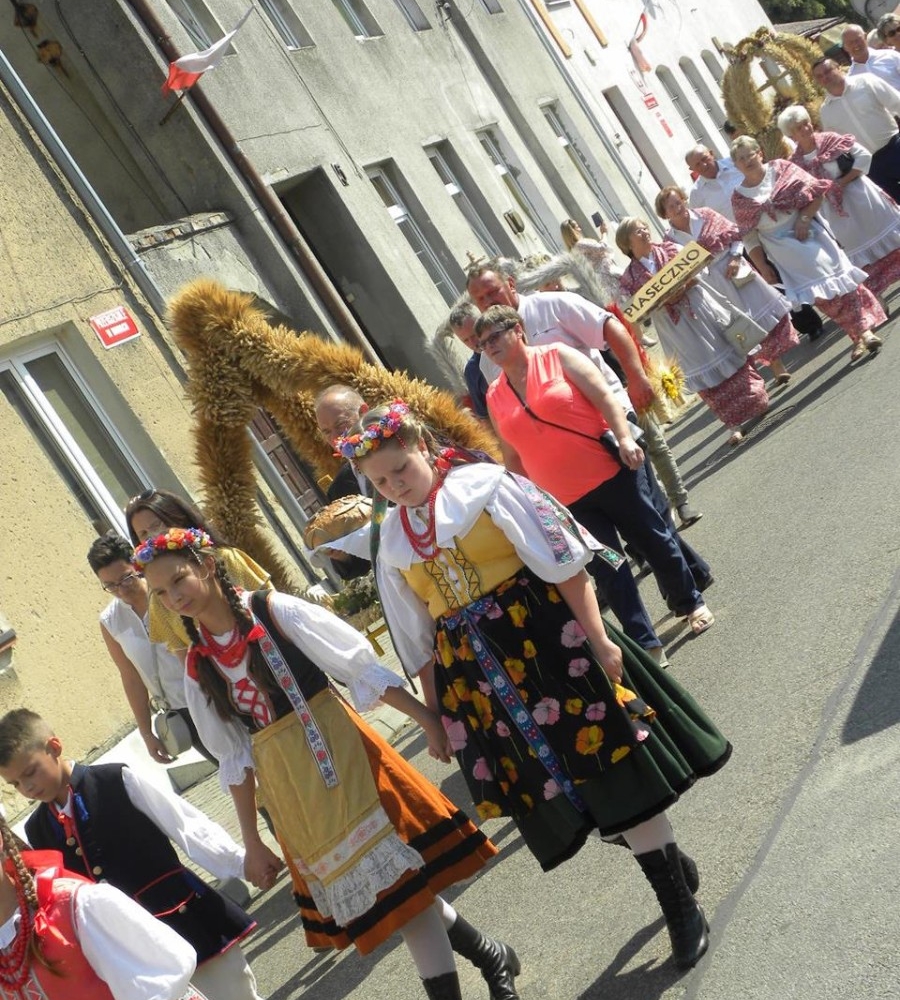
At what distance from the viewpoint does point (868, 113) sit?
43.8 feet

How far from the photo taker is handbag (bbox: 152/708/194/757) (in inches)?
245

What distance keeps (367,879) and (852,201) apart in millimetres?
9602

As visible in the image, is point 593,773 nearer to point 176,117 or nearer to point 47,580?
point 47,580

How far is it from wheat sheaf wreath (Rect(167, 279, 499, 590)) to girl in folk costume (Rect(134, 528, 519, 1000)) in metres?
1.95

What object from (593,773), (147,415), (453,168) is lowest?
(593,773)

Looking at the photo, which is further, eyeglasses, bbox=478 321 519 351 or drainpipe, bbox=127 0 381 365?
drainpipe, bbox=127 0 381 365

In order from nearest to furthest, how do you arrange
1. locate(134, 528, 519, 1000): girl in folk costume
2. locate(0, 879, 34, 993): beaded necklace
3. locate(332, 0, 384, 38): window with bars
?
1. locate(0, 879, 34, 993): beaded necklace
2. locate(134, 528, 519, 1000): girl in folk costume
3. locate(332, 0, 384, 38): window with bars

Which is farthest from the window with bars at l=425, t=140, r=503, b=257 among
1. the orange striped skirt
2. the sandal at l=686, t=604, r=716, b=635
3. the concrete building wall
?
the orange striped skirt

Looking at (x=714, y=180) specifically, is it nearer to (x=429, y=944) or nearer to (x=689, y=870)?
(x=689, y=870)

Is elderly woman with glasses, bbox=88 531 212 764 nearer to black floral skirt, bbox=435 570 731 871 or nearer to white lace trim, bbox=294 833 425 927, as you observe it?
white lace trim, bbox=294 833 425 927

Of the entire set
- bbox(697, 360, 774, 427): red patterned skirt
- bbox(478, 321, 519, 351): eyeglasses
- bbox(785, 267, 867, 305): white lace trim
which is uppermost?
bbox(478, 321, 519, 351): eyeglasses

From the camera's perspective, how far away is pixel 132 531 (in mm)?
5438

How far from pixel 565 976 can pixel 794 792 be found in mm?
1014

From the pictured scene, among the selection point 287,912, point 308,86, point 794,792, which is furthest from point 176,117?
point 794,792
